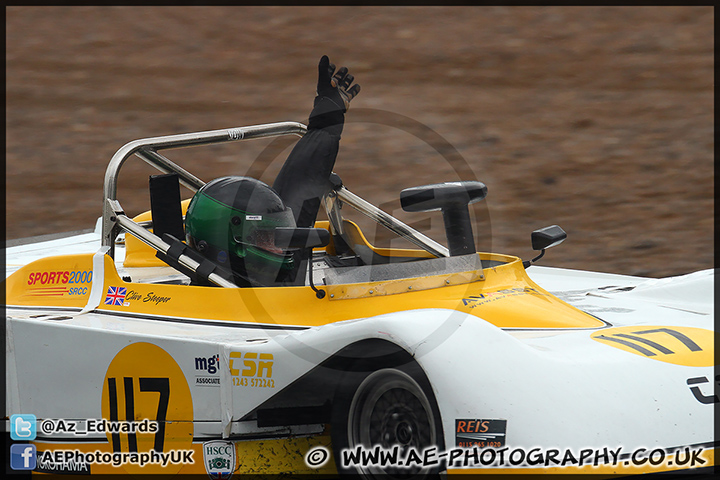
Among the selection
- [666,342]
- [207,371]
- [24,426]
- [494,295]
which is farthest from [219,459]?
[666,342]

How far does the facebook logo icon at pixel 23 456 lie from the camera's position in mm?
3873

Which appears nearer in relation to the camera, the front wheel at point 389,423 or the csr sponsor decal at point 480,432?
the csr sponsor decal at point 480,432

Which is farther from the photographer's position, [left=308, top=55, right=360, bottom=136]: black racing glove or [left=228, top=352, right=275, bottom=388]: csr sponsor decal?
[left=308, top=55, right=360, bottom=136]: black racing glove

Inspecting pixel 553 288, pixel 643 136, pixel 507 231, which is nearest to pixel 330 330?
pixel 553 288

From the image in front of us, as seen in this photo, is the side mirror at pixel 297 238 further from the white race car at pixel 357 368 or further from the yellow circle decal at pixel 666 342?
the yellow circle decal at pixel 666 342

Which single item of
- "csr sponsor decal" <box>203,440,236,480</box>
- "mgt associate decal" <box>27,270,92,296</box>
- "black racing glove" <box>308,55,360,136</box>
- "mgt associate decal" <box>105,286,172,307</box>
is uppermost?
"black racing glove" <box>308,55,360,136</box>

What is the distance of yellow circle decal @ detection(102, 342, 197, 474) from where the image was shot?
11.4 ft

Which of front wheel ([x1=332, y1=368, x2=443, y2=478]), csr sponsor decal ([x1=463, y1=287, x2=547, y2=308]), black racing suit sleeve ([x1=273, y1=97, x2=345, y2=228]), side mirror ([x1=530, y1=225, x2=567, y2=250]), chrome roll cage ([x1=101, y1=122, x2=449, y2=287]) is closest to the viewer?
front wheel ([x1=332, y1=368, x2=443, y2=478])

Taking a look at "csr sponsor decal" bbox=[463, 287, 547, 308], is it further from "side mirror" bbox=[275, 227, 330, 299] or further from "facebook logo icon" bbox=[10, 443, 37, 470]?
"facebook logo icon" bbox=[10, 443, 37, 470]

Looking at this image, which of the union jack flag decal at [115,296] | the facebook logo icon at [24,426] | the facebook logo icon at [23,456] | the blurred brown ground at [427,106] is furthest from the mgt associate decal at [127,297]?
the blurred brown ground at [427,106]

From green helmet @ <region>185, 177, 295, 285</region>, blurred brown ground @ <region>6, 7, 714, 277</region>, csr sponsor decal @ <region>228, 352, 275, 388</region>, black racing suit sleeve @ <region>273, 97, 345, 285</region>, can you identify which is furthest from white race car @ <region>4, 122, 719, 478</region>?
blurred brown ground @ <region>6, 7, 714, 277</region>

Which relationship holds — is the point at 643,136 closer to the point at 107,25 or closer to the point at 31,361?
the point at 107,25

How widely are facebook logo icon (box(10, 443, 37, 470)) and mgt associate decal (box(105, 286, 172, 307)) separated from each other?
2.45 ft

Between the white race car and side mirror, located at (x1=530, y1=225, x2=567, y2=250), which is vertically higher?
side mirror, located at (x1=530, y1=225, x2=567, y2=250)
